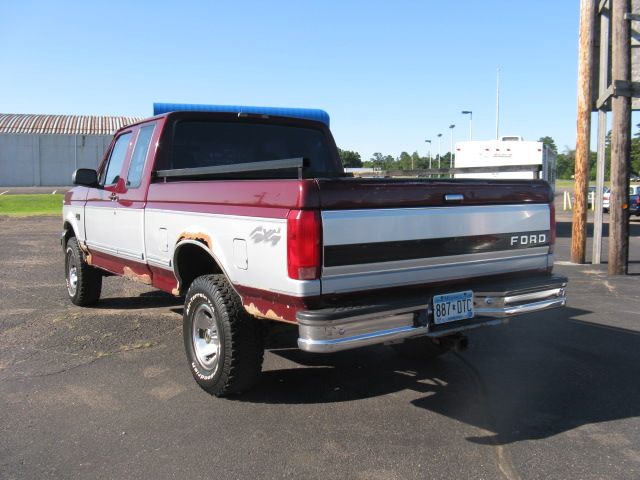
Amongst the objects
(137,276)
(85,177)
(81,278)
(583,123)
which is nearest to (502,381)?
(137,276)

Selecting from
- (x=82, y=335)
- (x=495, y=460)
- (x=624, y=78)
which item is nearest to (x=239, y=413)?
(x=495, y=460)

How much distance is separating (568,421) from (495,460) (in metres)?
0.82

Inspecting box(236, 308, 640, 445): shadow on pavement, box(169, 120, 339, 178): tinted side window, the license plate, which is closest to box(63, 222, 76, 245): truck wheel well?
box(169, 120, 339, 178): tinted side window

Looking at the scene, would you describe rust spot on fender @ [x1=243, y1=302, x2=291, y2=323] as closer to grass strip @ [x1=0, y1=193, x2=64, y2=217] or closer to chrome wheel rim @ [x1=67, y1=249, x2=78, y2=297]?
chrome wheel rim @ [x1=67, y1=249, x2=78, y2=297]

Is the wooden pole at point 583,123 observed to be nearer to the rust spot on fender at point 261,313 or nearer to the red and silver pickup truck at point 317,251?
the red and silver pickup truck at point 317,251

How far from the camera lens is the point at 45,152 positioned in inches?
1855

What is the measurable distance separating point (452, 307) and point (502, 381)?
1.17 m

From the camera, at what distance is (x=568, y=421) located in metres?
3.83

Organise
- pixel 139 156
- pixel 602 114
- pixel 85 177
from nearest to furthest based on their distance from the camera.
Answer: pixel 139 156 → pixel 85 177 → pixel 602 114

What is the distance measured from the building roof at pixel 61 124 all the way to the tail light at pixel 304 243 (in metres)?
46.6

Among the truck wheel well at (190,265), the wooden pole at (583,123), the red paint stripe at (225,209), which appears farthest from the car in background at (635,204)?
the red paint stripe at (225,209)

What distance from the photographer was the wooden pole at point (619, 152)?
9.53 m

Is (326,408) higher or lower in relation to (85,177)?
lower

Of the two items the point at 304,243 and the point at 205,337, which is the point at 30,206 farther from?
the point at 304,243
